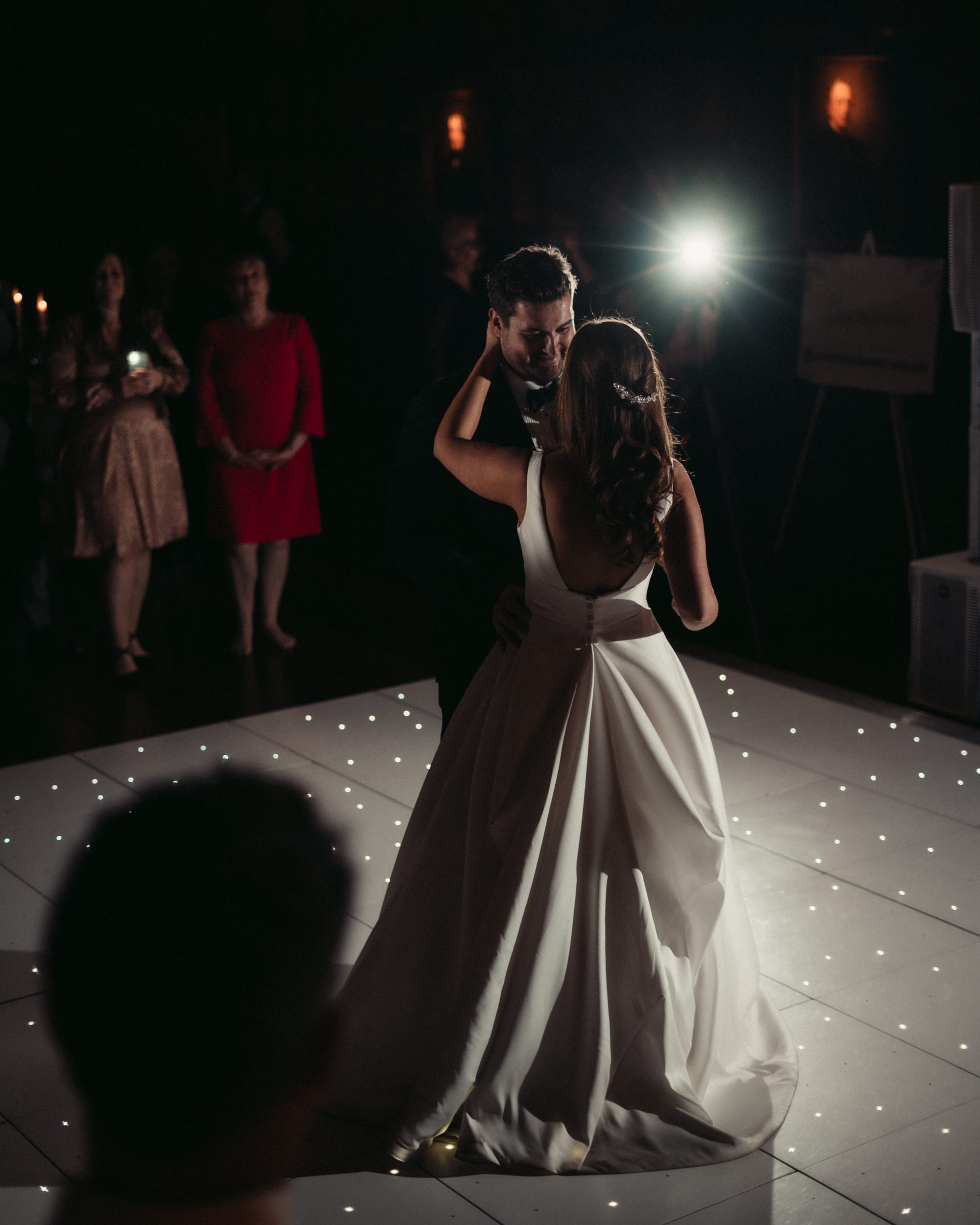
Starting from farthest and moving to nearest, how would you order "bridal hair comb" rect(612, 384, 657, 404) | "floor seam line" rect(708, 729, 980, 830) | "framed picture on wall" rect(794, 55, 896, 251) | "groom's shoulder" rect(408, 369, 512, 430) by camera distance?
"framed picture on wall" rect(794, 55, 896, 251), "floor seam line" rect(708, 729, 980, 830), "groom's shoulder" rect(408, 369, 512, 430), "bridal hair comb" rect(612, 384, 657, 404)

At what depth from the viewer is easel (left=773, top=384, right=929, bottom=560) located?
6.22 m

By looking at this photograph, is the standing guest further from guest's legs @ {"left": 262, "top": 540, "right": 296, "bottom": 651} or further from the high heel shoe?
guest's legs @ {"left": 262, "top": 540, "right": 296, "bottom": 651}

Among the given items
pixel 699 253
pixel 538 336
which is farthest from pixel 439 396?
pixel 699 253

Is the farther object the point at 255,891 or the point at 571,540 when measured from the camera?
the point at 255,891

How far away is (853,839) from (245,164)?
7.51m

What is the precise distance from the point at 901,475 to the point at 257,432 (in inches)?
110

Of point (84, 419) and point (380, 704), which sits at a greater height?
point (84, 419)

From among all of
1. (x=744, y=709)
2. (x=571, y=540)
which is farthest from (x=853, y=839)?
(x=571, y=540)

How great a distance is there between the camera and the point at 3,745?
5.27 metres

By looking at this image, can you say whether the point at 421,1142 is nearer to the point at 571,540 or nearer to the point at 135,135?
the point at 571,540

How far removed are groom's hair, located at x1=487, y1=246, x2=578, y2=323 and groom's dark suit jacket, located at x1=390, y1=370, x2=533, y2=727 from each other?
0.26m

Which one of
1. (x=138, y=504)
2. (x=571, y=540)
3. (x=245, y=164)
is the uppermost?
(x=245, y=164)

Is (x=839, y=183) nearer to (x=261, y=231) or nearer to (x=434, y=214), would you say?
(x=434, y=214)

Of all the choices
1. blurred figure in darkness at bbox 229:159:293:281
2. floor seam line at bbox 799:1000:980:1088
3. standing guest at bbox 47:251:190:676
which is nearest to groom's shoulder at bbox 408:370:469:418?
floor seam line at bbox 799:1000:980:1088
